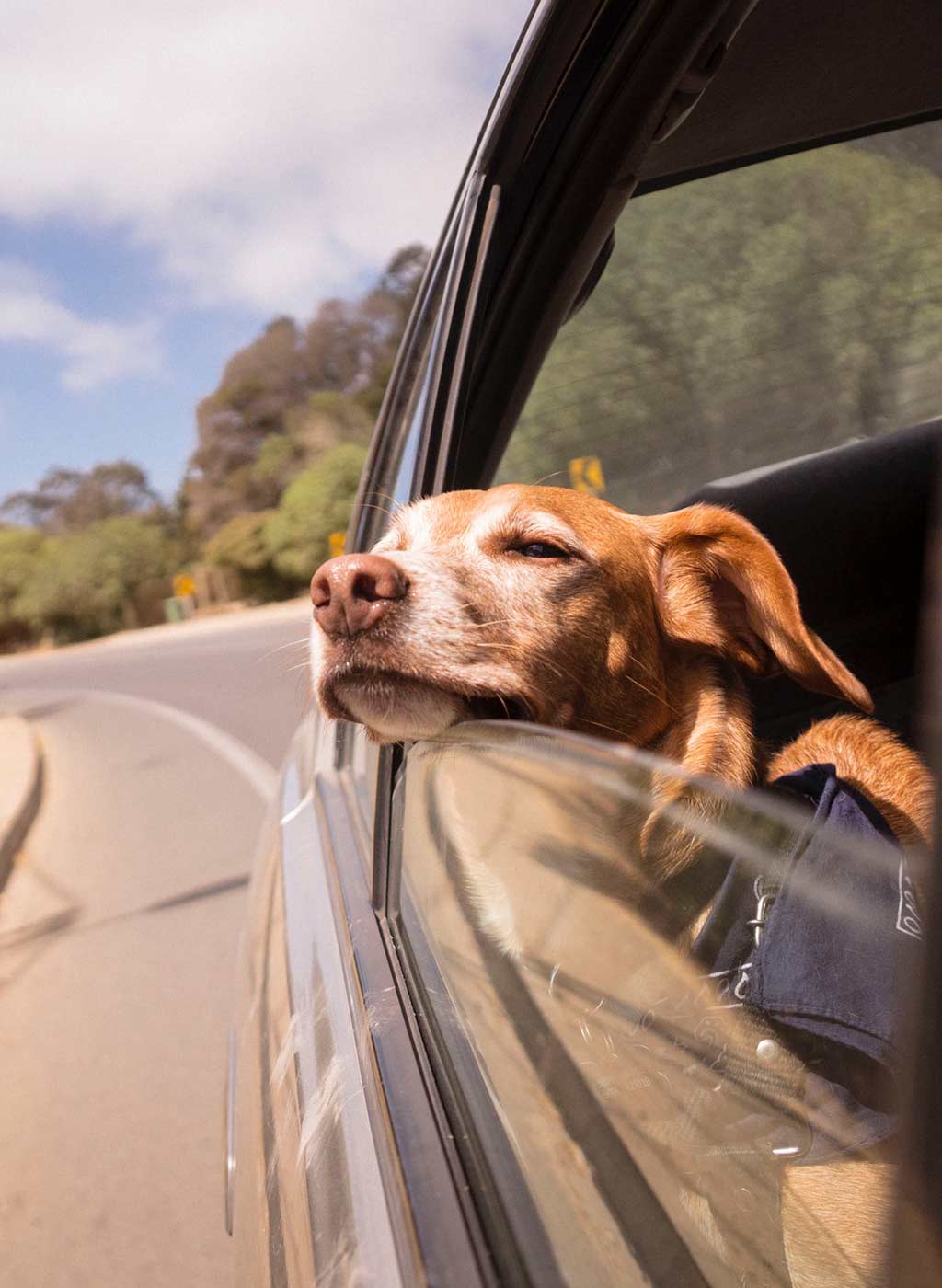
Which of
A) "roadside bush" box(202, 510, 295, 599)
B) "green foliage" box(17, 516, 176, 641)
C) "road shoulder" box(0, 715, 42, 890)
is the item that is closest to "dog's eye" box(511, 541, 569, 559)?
"roadside bush" box(202, 510, 295, 599)

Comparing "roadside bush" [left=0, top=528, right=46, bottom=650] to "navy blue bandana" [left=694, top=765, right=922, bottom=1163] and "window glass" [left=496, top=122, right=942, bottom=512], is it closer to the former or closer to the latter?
"window glass" [left=496, top=122, right=942, bottom=512]

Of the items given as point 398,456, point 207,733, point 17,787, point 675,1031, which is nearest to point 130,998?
point 398,456

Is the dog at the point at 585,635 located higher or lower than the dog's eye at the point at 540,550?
lower

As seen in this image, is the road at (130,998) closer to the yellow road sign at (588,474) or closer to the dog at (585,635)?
the dog at (585,635)

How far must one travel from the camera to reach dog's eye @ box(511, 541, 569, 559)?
5.41 ft

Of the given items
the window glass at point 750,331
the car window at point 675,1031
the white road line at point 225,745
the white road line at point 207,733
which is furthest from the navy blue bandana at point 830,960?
the white road line at point 225,745

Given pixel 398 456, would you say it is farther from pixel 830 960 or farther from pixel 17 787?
pixel 17 787

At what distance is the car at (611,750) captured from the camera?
0.82 meters

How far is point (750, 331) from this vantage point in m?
2.73

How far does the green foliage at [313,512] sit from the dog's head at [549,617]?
0.58m

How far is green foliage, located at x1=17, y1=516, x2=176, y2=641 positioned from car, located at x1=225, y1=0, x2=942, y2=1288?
1.15m

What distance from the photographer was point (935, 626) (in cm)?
40

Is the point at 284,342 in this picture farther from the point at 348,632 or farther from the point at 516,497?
the point at 348,632

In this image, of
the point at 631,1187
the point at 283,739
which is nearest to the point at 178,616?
the point at 631,1187
